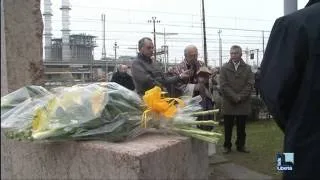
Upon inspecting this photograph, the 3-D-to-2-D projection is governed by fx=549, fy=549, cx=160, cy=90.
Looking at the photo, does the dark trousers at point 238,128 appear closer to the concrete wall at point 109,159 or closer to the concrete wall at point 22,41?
the concrete wall at point 22,41

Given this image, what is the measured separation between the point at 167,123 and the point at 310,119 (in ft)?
3.22

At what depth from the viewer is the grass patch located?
7.36 m

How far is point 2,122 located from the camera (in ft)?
10.0

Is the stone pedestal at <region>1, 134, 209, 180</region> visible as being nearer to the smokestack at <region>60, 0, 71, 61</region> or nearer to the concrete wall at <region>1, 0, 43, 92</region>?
the concrete wall at <region>1, 0, 43, 92</region>

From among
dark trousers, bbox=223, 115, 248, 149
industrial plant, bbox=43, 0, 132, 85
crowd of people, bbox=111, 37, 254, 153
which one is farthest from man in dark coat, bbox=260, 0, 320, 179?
industrial plant, bbox=43, 0, 132, 85

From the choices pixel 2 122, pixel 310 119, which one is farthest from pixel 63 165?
pixel 310 119

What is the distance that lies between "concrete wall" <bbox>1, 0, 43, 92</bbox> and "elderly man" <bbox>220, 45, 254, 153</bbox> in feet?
13.7

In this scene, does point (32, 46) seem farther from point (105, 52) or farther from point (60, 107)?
point (105, 52)

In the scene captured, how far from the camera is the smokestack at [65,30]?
127 ft

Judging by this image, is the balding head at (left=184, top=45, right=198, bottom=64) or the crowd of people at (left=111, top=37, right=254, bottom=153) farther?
the balding head at (left=184, top=45, right=198, bottom=64)

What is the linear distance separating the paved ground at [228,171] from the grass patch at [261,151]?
182 mm

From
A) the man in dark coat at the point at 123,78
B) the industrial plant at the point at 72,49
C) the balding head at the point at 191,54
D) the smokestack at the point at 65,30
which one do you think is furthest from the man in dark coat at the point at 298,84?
the smokestack at the point at 65,30

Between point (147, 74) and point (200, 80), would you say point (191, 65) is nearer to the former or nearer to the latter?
point (200, 80)

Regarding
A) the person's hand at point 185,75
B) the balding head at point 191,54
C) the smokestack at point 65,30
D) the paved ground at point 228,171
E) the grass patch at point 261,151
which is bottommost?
the grass patch at point 261,151
